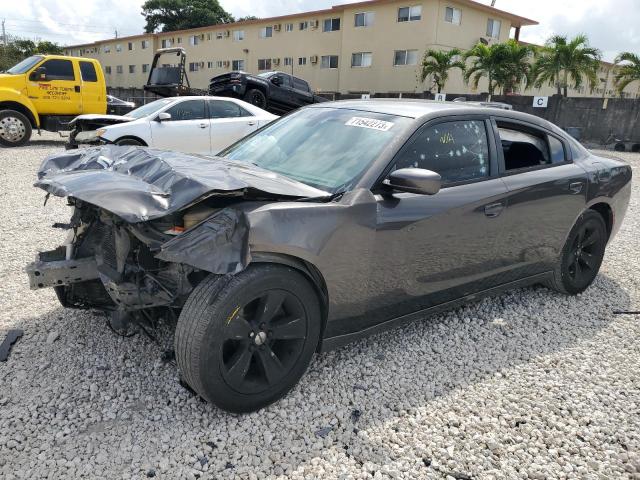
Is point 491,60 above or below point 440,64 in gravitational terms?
above

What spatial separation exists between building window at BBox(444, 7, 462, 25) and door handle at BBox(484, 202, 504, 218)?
2929 centimetres

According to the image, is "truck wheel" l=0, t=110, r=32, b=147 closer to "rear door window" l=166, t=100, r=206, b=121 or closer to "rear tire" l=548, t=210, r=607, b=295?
"rear door window" l=166, t=100, r=206, b=121

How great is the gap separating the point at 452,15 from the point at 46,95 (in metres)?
24.3

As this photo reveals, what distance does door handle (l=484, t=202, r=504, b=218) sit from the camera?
3.35m

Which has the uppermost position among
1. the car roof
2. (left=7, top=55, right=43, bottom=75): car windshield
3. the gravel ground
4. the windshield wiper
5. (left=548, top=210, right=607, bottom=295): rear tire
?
(left=7, top=55, right=43, bottom=75): car windshield

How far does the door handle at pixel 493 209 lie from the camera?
335 cm

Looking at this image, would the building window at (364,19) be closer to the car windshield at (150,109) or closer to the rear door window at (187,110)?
the rear door window at (187,110)

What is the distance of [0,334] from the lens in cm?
325

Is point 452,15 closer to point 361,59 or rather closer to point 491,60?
point 491,60

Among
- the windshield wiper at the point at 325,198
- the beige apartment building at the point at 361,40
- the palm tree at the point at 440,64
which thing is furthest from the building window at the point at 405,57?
the windshield wiper at the point at 325,198

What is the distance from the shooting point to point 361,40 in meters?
32.0

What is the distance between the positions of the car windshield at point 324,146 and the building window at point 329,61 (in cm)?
3205

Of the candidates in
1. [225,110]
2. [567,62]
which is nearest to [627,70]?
[567,62]

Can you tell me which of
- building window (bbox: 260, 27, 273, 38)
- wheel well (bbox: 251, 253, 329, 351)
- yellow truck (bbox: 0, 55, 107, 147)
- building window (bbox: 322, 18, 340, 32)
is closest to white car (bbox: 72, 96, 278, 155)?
yellow truck (bbox: 0, 55, 107, 147)
